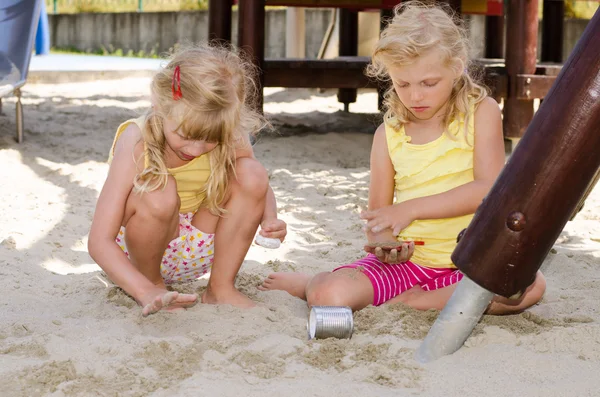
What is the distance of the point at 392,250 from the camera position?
2.65 meters

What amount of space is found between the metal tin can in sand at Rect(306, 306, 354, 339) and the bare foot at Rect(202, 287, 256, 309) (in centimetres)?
38

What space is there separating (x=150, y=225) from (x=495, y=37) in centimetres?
712

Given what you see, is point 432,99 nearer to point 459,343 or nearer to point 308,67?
point 459,343

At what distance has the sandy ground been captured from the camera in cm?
203

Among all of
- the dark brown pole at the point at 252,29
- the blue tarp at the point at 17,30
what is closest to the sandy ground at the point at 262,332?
the dark brown pole at the point at 252,29

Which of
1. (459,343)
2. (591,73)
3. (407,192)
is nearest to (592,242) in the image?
(407,192)

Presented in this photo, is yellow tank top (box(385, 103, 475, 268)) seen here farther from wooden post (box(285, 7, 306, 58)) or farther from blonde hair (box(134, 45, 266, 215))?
wooden post (box(285, 7, 306, 58))

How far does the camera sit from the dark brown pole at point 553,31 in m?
8.35

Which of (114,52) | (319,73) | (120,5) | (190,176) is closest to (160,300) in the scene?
(190,176)

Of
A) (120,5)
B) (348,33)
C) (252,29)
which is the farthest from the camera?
(120,5)

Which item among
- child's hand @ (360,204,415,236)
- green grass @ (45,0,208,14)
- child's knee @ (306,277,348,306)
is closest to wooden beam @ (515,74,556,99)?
child's hand @ (360,204,415,236)

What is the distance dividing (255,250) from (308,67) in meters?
3.03

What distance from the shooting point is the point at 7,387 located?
6.61 feet

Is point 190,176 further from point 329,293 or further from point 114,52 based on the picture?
point 114,52
